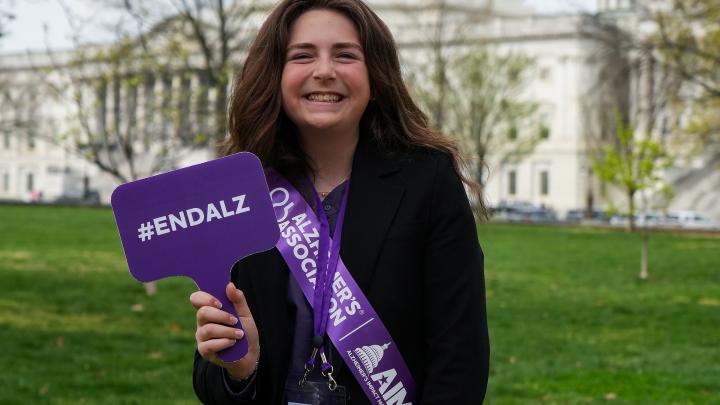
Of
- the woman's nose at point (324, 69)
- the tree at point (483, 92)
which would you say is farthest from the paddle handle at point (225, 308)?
the tree at point (483, 92)

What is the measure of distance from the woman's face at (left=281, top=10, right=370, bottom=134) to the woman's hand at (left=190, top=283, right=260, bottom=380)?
0.46 metres

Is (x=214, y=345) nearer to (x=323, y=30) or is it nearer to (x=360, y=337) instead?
(x=360, y=337)

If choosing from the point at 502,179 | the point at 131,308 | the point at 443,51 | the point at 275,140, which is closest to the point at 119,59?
the point at 131,308

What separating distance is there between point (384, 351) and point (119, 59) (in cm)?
1627

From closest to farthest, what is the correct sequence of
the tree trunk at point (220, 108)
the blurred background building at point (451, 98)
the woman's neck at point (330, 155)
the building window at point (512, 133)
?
the woman's neck at point (330, 155)
the blurred background building at point (451, 98)
the tree trunk at point (220, 108)
the building window at point (512, 133)

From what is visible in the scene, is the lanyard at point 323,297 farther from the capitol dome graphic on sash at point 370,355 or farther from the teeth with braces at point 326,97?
the teeth with braces at point 326,97

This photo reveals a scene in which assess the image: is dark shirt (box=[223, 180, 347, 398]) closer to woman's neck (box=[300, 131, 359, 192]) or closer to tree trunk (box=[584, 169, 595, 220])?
woman's neck (box=[300, 131, 359, 192])

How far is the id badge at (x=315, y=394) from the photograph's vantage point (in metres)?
2.39

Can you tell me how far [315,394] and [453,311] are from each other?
339 millimetres

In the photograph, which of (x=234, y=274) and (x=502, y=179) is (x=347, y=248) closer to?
(x=234, y=274)

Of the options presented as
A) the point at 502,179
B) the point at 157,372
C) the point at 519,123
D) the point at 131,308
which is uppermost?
the point at 157,372

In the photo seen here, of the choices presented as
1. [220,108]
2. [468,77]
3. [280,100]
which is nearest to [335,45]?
[280,100]

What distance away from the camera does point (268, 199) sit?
235cm

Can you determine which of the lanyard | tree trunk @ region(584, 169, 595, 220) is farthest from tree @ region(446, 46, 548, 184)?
the lanyard
